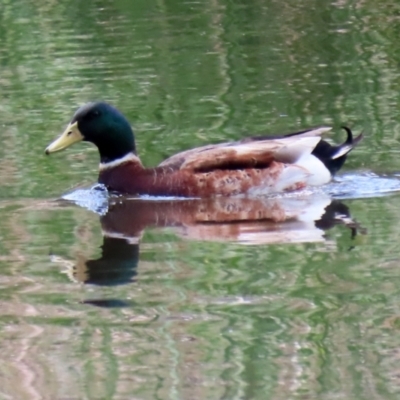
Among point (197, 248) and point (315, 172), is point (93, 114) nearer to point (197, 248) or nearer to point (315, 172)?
point (315, 172)

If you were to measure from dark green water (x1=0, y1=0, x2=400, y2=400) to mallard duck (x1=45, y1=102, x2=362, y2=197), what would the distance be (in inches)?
12.2

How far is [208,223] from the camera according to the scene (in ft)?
30.8

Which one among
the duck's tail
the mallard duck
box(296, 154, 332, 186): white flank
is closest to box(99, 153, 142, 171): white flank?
the mallard duck

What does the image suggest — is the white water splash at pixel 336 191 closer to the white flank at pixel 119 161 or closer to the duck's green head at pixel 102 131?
the white flank at pixel 119 161

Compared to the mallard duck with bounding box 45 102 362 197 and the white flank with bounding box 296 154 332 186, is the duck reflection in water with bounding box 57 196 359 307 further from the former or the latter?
the white flank with bounding box 296 154 332 186

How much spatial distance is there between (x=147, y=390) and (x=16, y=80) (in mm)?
9867

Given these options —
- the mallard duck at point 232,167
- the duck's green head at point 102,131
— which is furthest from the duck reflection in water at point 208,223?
the duck's green head at point 102,131

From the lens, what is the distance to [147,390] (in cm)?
595

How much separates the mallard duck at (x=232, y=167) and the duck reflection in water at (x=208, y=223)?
0.17m

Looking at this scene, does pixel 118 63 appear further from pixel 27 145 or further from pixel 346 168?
pixel 346 168

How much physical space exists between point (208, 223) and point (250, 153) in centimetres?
133

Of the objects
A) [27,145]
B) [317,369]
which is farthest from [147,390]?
[27,145]

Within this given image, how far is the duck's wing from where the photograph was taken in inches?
414

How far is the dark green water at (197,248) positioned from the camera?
6211 millimetres
